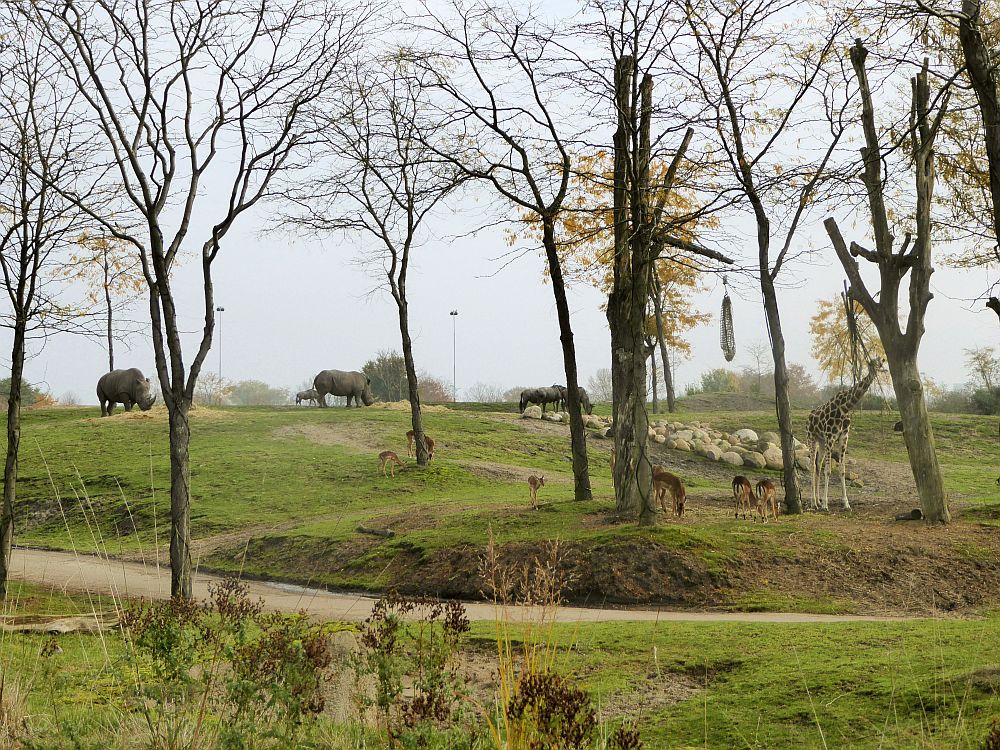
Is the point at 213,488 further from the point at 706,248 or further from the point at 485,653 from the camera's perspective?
the point at 485,653

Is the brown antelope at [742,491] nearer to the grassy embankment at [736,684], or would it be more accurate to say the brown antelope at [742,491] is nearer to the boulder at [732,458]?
the grassy embankment at [736,684]

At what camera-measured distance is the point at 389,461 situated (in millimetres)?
23734

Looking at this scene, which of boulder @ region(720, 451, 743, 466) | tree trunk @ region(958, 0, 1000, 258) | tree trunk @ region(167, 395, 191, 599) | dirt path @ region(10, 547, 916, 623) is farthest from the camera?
boulder @ region(720, 451, 743, 466)

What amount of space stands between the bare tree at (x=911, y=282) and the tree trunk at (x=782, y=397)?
141 centimetres

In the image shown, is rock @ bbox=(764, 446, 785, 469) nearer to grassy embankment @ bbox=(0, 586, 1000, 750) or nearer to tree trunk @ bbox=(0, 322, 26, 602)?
grassy embankment @ bbox=(0, 586, 1000, 750)

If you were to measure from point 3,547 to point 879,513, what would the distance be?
47.8 feet

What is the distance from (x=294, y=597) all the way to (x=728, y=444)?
1989cm

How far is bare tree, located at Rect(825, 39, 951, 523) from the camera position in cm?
1416

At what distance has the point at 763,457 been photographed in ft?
89.8

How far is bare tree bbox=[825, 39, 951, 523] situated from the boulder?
12507mm

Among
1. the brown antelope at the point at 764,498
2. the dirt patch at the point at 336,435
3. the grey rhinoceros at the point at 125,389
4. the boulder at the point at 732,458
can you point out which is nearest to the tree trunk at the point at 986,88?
the brown antelope at the point at 764,498

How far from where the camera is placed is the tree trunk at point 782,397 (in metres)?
15.5

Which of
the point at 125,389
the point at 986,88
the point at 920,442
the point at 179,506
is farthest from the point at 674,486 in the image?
the point at 125,389

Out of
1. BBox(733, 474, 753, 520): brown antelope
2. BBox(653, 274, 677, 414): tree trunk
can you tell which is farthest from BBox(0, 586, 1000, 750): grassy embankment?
BBox(653, 274, 677, 414): tree trunk
